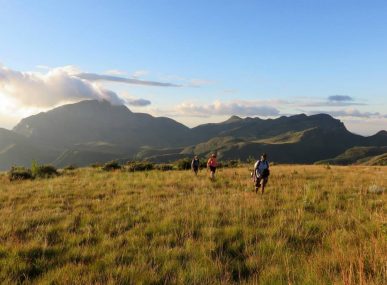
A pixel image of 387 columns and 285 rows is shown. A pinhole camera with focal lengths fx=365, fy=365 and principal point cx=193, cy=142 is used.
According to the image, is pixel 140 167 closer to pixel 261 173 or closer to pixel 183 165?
pixel 183 165

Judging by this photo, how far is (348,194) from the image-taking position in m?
14.2

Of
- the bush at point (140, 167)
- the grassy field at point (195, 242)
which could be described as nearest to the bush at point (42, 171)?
the bush at point (140, 167)

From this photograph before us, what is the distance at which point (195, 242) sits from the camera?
736cm

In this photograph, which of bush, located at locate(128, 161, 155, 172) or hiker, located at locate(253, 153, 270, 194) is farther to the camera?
bush, located at locate(128, 161, 155, 172)

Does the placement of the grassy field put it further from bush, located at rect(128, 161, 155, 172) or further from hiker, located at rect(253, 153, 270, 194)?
bush, located at rect(128, 161, 155, 172)

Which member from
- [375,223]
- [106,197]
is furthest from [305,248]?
[106,197]

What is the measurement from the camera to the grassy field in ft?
18.2

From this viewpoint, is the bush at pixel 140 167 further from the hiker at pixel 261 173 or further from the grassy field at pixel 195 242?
the grassy field at pixel 195 242

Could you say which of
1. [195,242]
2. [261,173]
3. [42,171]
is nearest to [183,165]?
[42,171]

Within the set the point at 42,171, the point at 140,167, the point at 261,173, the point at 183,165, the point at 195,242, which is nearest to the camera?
the point at 195,242

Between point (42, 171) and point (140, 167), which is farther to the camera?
point (140, 167)

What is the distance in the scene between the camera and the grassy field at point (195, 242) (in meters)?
5.56

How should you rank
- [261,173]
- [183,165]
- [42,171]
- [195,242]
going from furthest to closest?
[183,165], [42,171], [261,173], [195,242]

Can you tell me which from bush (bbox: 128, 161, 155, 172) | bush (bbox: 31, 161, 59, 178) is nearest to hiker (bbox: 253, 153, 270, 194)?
bush (bbox: 31, 161, 59, 178)
